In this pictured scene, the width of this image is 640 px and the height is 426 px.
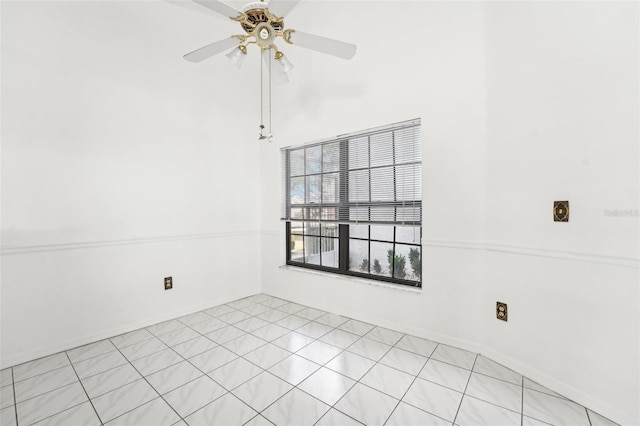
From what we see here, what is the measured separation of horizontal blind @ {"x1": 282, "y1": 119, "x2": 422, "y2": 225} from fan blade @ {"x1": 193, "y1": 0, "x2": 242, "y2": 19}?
157 cm

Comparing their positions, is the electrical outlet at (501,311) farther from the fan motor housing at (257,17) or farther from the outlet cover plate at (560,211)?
the fan motor housing at (257,17)

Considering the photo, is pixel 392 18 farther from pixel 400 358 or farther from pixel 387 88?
pixel 400 358

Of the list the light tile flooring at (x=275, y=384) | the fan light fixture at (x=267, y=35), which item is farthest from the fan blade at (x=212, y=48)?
the light tile flooring at (x=275, y=384)

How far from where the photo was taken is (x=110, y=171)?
252 centimetres

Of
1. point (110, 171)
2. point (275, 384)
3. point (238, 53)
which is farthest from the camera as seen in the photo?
point (110, 171)

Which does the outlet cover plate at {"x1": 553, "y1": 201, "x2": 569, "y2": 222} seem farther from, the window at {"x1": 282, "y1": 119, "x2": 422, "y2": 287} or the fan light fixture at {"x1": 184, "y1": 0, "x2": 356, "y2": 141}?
the fan light fixture at {"x1": 184, "y1": 0, "x2": 356, "y2": 141}

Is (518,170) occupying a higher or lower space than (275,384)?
higher

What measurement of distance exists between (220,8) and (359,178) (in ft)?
6.03

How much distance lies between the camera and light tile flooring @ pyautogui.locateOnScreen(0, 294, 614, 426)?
154 cm

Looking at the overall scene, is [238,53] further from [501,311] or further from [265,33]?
[501,311]

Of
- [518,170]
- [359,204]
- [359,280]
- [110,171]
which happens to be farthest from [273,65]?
[359,280]

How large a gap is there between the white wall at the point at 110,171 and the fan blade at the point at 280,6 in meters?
1.87

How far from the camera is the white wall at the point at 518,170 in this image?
148cm

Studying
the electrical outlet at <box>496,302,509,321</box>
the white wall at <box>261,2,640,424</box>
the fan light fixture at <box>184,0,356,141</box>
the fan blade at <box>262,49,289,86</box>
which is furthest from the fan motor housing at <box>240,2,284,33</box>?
the electrical outlet at <box>496,302,509,321</box>
